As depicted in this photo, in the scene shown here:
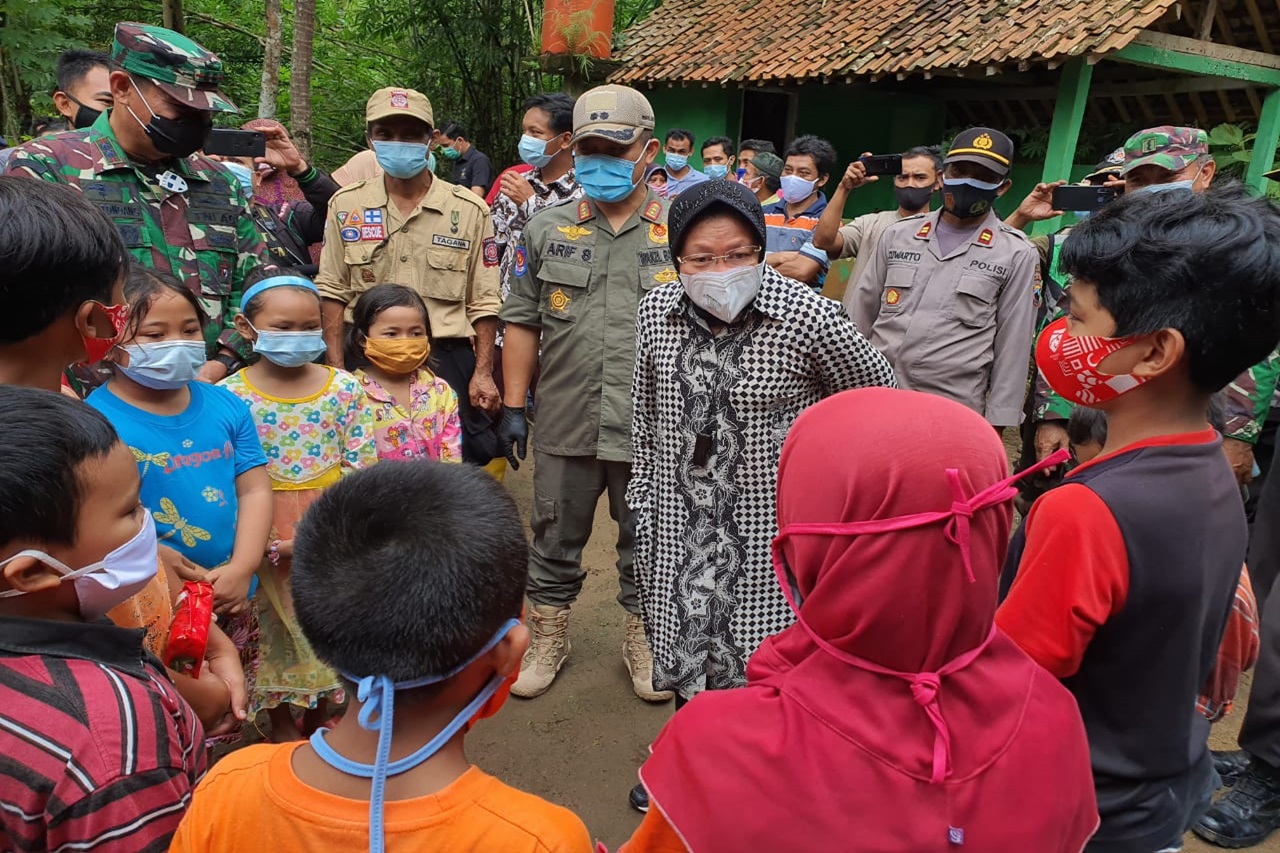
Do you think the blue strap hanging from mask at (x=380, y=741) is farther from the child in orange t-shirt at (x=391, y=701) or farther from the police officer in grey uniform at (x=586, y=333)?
the police officer in grey uniform at (x=586, y=333)

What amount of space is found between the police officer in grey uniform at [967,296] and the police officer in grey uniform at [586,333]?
132 cm

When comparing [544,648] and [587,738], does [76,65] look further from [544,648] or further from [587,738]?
[587,738]

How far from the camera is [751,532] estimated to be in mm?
2400

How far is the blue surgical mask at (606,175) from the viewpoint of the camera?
3.13 metres

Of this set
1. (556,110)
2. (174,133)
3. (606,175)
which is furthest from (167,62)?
(556,110)

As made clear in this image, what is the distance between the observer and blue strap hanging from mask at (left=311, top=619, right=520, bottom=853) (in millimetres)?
984

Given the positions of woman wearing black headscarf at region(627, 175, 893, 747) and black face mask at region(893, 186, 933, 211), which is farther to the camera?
black face mask at region(893, 186, 933, 211)

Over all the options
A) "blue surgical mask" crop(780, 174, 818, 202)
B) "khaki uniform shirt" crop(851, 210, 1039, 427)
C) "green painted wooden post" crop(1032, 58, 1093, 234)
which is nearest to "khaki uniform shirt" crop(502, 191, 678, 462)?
"khaki uniform shirt" crop(851, 210, 1039, 427)

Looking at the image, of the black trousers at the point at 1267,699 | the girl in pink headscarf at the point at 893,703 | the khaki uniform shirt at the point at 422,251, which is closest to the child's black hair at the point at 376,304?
the khaki uniform shirt at the point at 422,251

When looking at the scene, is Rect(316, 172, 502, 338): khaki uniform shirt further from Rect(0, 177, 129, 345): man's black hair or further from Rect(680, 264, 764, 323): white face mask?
Rect(0, 177, 129, 345): man's black hair

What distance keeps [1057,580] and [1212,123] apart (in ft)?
33.1

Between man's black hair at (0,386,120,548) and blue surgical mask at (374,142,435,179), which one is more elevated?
blue surgical mask at (374,142,435,179)

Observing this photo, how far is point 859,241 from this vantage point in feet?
14.8

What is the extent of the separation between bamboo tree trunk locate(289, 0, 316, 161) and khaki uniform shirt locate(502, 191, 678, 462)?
195 inches
